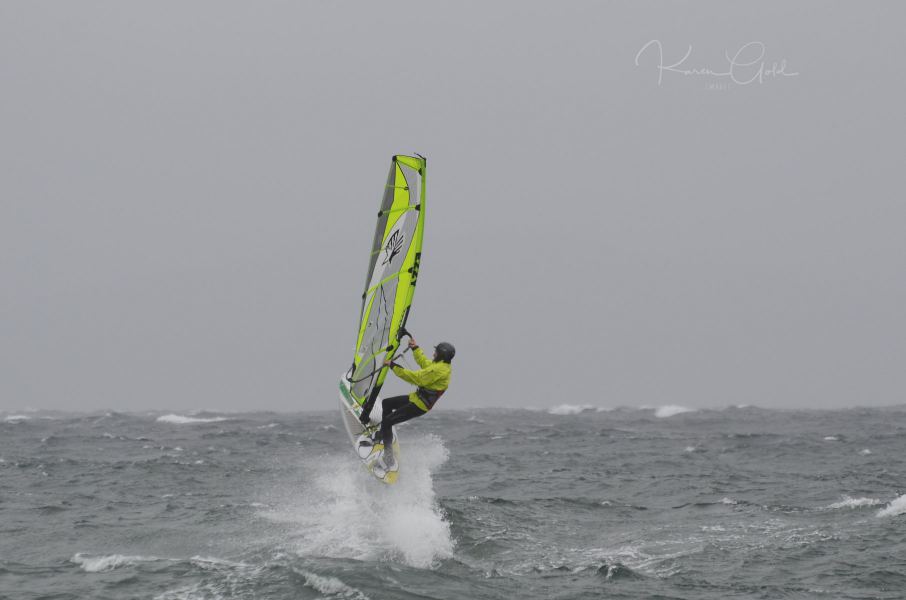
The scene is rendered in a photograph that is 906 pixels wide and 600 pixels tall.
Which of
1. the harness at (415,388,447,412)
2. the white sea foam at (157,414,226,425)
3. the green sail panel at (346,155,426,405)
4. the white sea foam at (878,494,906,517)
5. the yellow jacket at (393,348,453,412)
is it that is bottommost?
the white sea foam at (157,414,226,425)

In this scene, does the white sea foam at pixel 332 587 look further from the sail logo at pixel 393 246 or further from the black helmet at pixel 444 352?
the sail logo at pixel 393 246

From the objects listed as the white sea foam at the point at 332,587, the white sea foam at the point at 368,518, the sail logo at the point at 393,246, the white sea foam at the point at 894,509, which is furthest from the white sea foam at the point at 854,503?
the white sea foam at the point at 332,587

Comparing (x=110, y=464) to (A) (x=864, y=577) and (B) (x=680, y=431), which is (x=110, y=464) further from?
(B) (x=680, y=431)

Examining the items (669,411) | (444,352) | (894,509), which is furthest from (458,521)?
(669,411)

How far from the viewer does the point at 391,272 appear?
13.6 meters

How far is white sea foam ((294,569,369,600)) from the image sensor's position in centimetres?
991

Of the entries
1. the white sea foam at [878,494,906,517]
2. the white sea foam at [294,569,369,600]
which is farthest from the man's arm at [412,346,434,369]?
the white sea foam at [878,494,906,517]

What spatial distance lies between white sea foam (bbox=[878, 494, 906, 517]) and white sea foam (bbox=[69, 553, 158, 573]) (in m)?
11.3

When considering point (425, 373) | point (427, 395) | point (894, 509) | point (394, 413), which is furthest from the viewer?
point (894, 509)

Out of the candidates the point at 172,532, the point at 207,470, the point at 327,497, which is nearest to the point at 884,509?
the point at 327,497

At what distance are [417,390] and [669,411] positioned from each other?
31699 millimetres

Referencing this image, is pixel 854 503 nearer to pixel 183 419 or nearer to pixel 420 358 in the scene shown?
pixel 420 358

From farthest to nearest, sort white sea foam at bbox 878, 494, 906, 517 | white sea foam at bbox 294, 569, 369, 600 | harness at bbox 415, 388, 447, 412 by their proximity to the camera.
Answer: white sea foam at bbox 878, 494, 906, 517 < harness at bbox 415, 388, 447, 412 < white sea foam at bbox 294, 569, 369, 600

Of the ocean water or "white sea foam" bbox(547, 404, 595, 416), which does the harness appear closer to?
the ocean water
